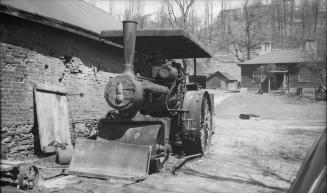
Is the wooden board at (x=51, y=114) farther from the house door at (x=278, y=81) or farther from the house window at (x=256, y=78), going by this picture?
the house window at (x=256, y=78)

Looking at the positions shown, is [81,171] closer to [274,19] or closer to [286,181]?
[286,181]

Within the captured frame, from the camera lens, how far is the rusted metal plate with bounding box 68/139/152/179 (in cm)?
571

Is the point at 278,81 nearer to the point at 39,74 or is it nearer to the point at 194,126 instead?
the point at 194,126

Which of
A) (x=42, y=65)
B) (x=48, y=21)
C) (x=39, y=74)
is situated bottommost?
(x=39, y=74)

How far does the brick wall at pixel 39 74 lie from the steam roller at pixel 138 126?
1683mm

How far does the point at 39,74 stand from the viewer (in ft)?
24.9

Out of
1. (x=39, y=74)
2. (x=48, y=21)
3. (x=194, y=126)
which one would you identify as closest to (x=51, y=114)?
(x=39, y=74)

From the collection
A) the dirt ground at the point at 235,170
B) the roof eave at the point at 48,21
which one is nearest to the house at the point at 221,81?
the dirt ground at the point at 235,170

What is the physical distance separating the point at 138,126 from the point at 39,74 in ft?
8.61

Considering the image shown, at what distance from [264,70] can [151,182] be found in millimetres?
32809

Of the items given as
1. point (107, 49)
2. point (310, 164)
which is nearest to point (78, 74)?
point (107, 49)

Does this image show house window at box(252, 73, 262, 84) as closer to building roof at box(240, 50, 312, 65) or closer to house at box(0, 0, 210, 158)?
building roof at box(240, 50, 312, 65)

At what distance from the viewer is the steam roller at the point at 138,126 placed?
582 cm

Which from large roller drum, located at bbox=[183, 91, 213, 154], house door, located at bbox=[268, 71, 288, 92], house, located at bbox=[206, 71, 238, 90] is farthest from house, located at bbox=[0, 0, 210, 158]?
house, located at bbox=[206, 71, 238, 90]
